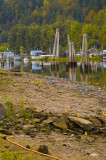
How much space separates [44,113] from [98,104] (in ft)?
13.5

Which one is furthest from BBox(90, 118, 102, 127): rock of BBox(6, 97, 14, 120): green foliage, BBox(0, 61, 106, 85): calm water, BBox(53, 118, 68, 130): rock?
BBox(0, 61, 106, 85): calm water

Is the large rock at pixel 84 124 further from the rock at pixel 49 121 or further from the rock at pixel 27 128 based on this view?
the rock at pixel 27 128

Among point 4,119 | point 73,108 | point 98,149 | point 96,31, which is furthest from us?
point 96,31

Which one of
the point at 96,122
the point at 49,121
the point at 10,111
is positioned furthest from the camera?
the point at 10,111

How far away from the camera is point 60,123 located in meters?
10.1

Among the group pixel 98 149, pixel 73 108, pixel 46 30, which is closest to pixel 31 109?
pixel 73 108

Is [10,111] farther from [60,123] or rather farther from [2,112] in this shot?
[60,123]

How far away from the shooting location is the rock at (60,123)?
10008mm

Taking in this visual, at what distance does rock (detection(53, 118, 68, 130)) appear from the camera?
32.8 ft

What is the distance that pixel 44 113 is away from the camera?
36.6 feet

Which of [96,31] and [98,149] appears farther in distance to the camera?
[96,31]

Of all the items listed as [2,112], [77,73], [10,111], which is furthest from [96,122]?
[77,73]

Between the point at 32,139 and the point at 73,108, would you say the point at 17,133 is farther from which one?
the point at 73,108

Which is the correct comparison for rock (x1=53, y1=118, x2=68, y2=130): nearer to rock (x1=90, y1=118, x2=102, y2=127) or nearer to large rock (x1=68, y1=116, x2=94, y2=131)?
large rock (x1=68, y1=116, x2=94, y2=131)
